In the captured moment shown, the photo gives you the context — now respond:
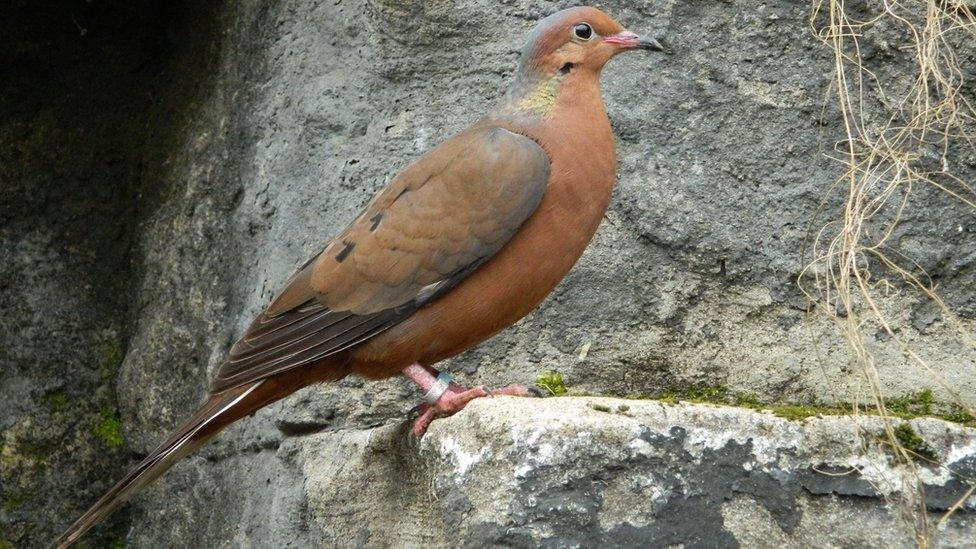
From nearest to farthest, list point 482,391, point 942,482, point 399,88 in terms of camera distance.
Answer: point 942,482 < point 482,391 < point 399,88

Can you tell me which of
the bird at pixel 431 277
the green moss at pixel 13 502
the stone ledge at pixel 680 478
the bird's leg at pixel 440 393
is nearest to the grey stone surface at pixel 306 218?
the green moss at pixel 13 502

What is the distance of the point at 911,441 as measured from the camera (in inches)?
115

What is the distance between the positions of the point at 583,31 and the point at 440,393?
1.28 meters

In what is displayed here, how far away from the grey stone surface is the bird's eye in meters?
0.27

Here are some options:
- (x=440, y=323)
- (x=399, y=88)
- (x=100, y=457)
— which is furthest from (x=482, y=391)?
(x=100, y=457)

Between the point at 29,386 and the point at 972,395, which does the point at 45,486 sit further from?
the point at 972,395

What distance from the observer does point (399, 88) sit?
418cm

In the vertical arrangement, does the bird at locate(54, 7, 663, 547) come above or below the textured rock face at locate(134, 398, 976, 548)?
above

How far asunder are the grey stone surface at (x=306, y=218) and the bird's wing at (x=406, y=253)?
342 millimetres

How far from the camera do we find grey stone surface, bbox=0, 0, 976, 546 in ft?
12.6

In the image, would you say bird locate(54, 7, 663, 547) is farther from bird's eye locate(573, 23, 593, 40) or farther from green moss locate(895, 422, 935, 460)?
green moss locate(895, 422, 935, 460)

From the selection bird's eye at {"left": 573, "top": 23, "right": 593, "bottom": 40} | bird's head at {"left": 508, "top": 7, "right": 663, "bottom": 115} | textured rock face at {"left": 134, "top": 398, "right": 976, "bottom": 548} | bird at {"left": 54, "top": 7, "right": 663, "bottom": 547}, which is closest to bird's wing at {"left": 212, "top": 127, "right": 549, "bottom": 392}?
bird at {"left": 54, "top": 7, "right": 663, "bottom": 547}

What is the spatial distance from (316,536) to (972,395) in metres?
1.98

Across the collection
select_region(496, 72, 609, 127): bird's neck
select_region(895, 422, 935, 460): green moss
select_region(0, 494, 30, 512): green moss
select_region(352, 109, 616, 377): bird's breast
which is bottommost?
select_region(895, 422, 935, 460): green moss
